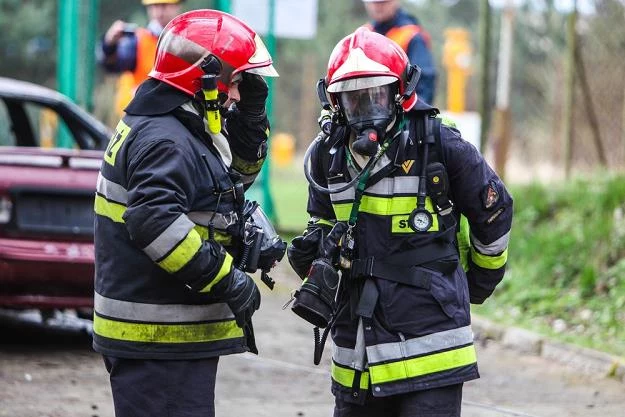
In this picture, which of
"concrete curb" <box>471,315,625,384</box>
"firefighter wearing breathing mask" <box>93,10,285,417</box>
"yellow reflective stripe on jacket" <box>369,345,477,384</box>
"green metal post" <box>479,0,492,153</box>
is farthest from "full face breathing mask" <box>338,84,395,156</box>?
"green metal post" <box>479,0,492,153</box>

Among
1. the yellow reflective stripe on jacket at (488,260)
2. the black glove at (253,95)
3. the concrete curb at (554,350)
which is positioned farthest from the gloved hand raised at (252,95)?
the concrete curb at (554,350)

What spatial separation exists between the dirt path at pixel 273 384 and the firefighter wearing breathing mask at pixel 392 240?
2261 millimetres

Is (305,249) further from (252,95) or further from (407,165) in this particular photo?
(252,95)

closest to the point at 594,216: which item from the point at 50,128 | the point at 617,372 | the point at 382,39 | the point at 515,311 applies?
the point at 515,311

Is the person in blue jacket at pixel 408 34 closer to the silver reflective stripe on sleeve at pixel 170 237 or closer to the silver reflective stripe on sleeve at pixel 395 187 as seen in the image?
the silver reflective stripe on sleeve at pixel 395 187

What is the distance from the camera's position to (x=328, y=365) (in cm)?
802

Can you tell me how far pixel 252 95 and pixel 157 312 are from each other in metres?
0.96

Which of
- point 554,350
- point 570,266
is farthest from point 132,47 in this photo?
point 554,350

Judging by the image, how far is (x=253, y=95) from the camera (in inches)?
184

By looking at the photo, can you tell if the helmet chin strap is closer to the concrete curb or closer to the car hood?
the car hood

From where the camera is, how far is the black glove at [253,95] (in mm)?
4617

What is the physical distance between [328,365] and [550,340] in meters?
1.68

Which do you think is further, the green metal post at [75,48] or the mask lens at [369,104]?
the green metal post at [75,48]

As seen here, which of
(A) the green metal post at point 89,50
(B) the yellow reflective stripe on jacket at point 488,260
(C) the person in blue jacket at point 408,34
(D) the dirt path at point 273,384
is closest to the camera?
(B) the yellow reflective stripe on jacket at point 488,260
